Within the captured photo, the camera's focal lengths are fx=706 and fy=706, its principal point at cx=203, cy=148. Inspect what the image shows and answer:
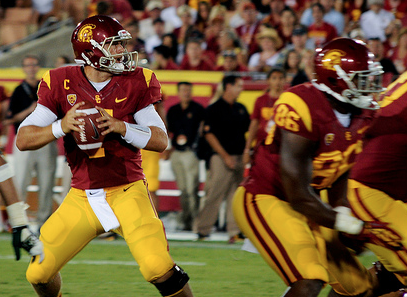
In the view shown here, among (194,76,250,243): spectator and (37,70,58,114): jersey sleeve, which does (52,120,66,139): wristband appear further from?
(194,76,250,243): spectator

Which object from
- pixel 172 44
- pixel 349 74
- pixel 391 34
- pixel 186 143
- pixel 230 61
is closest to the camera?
pixel 349 74

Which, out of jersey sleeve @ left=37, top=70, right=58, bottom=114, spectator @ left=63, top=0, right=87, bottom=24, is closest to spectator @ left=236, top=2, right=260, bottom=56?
spectator @ left=63, top=0, right=87, bottom=24

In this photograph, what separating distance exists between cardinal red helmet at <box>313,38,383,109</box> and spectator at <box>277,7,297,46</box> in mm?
6599

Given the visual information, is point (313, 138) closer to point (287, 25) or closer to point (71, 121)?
point (71, 121)

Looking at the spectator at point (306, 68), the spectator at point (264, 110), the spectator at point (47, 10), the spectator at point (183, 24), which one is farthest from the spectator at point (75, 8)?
the spectator at point (264, 110)

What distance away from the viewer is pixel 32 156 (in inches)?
320

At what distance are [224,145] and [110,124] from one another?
419 cm

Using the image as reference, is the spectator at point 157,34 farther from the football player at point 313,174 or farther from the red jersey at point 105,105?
the football player at point 313,174

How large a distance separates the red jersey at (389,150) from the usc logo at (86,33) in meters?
1.68

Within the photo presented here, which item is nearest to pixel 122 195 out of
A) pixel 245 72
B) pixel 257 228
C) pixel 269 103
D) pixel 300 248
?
pixel 257 228

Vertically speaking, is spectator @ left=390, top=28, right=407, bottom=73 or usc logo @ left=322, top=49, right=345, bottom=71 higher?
usc logo @ left=322, top=49, right=345, bottom=71

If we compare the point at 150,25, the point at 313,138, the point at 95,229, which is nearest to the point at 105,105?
the point at 95,229

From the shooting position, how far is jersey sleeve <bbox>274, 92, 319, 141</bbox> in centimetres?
353

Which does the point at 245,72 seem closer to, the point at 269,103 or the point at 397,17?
the point at 269,103
